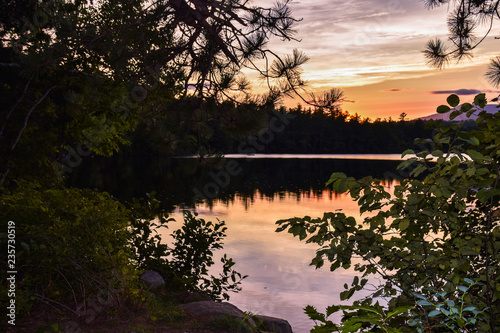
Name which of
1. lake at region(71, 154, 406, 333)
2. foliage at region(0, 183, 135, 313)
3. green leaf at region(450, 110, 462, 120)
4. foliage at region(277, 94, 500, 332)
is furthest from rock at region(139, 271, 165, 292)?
green leaf at region(450, 110, 462, 120)

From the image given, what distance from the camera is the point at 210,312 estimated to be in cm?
737

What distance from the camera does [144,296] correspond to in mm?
7148

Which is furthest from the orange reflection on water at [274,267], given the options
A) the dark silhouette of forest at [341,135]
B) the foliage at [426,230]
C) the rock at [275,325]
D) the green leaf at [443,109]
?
the dark silhouette of forest at [341,135]

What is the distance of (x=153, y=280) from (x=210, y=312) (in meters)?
2.05

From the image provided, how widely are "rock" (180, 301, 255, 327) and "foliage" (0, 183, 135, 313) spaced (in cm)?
122

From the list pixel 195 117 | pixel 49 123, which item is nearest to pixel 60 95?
pixel 49 123

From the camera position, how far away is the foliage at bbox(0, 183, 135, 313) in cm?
631

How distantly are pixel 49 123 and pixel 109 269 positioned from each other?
257 inches

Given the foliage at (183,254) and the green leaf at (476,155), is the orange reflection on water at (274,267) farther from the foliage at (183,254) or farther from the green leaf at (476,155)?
the green leaf at (476,155)

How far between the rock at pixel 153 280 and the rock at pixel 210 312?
1.30 m

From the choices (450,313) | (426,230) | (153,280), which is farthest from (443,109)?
(153,280)

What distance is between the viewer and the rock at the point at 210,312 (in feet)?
23.7

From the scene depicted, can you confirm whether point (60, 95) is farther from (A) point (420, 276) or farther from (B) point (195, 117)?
(A) point (420, 276)

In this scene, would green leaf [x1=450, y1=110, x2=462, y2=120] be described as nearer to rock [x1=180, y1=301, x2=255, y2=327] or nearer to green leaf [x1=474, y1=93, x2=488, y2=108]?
green leaf [x1=474, y1=93, x2=488, y2=108]
